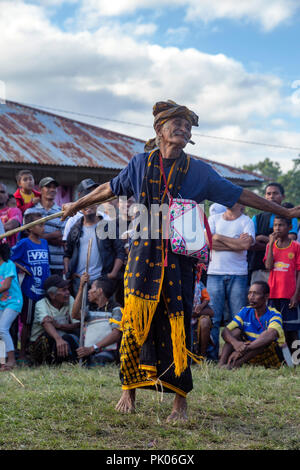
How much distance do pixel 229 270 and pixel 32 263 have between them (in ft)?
8.13

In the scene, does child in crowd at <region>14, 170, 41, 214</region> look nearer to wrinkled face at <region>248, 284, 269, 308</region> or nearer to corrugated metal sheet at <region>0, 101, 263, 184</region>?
wrinkled face at <region>248, 284, 269, 308</region>

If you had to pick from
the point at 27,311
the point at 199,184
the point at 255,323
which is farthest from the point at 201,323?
the point at 199,184

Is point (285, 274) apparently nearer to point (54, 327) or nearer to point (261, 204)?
point (54, 327)

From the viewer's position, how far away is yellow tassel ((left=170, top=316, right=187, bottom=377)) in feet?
13.2

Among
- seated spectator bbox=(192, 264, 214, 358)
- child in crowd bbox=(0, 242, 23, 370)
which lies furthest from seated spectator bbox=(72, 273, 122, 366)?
seated spectator bbox=(192, 264, 214, 358)

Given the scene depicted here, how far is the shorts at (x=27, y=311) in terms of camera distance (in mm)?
7203

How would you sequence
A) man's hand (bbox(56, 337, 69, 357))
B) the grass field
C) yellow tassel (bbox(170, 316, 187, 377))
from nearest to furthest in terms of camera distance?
the grass field < yellow tassel (bbox(170, 316, 187, 377)) < man's hand (bbox(56, 337, 69, 357))

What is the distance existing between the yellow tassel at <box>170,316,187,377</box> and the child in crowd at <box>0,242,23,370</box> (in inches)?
129

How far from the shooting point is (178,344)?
13.2ft

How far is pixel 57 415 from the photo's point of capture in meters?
4.02

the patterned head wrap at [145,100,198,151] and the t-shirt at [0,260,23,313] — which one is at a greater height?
the patterned head wrap at [145,100,198,151]

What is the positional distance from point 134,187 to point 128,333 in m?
1.08
